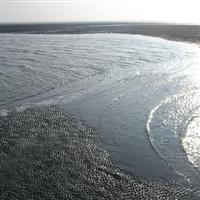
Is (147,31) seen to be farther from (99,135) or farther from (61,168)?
(61,168)

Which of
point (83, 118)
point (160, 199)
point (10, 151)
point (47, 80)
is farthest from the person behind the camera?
point (47, 80)

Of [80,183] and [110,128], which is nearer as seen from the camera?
[80,183]

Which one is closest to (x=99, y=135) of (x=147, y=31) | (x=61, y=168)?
(x=61, y=168)

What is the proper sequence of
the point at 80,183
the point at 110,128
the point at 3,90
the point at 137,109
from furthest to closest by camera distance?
the point at 3,90 < the point at 137,109 < the point at 110,128 < the point at 80,183

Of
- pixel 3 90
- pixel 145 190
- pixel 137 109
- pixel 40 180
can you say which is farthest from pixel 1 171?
pixel 3 90

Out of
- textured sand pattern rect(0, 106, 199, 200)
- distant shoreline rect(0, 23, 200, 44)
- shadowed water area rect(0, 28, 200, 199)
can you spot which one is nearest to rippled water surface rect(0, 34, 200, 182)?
shadowed water area rect(0, 28, 200, 199)

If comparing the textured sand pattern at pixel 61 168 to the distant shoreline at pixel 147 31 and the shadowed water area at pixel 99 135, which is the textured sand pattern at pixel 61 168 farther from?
the distant shoreline at pixel 147 31

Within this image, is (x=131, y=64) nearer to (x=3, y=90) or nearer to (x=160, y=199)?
(x=3, y=90)

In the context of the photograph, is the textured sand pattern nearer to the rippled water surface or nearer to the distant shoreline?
the rippled water surface
